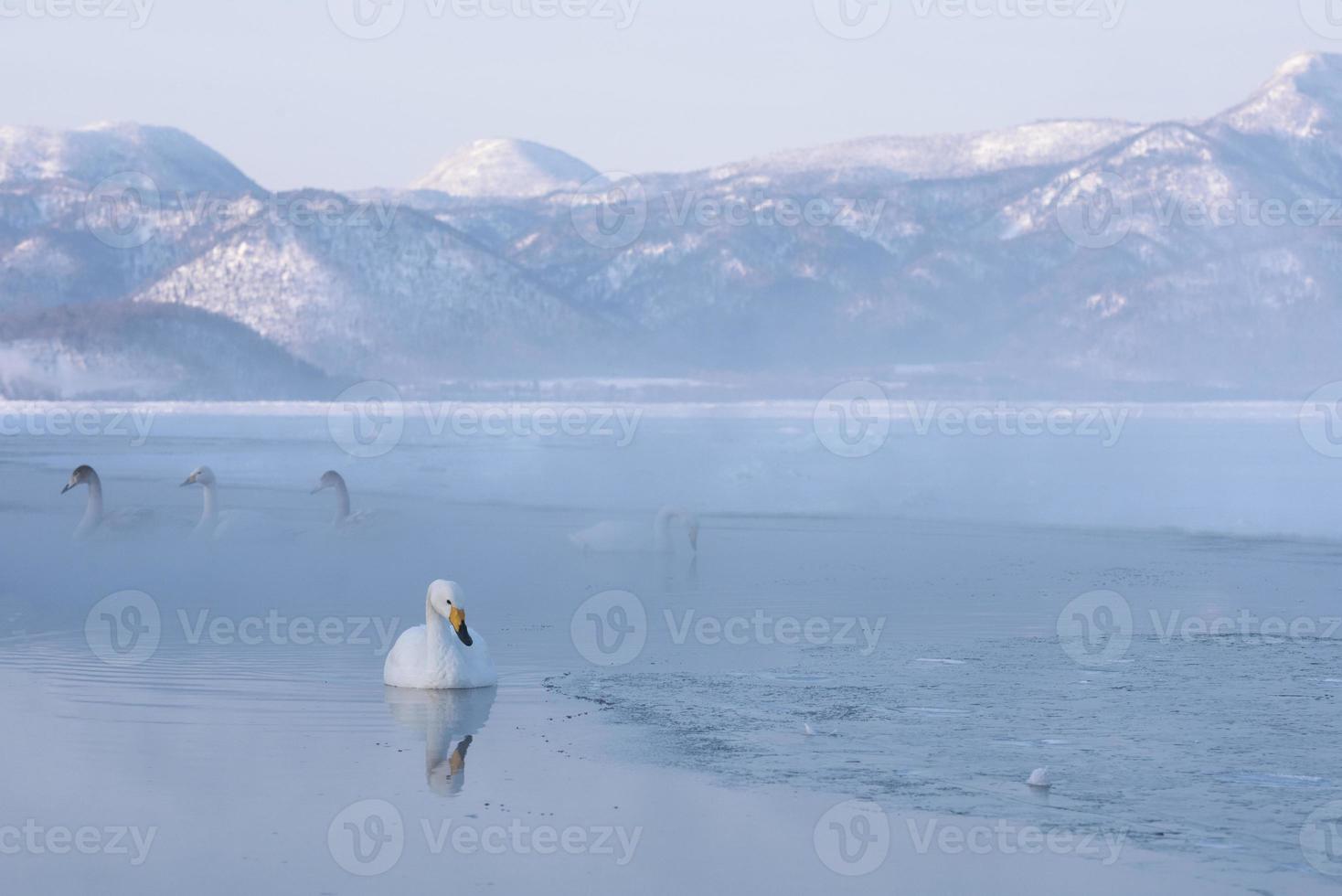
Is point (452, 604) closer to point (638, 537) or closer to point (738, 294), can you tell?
point (638, 537)

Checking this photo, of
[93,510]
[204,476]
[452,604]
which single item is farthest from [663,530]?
[452,604]

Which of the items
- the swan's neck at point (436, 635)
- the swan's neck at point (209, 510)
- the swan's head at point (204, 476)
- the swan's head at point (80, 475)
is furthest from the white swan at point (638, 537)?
the swan's neck at point (436, 635)

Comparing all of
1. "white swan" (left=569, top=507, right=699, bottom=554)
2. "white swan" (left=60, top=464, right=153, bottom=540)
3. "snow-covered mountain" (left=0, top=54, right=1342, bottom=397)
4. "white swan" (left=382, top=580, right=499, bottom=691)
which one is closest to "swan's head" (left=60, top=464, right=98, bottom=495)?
"white swan" (left=60, top=464, right=153, bottom=540)

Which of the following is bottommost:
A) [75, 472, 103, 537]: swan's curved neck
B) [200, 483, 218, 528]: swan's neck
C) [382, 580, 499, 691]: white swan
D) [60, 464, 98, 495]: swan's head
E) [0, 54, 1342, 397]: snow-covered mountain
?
[382, 580, 499, 691]: white swan

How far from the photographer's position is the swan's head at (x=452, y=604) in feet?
34.8

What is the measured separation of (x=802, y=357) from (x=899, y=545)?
554 ft

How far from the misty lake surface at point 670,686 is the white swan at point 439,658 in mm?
174

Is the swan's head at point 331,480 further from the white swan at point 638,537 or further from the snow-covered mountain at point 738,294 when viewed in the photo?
the snow-covered mountain at point 738,294

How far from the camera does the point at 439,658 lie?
11.2 meters

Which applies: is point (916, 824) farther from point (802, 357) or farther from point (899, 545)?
point (802, 357)

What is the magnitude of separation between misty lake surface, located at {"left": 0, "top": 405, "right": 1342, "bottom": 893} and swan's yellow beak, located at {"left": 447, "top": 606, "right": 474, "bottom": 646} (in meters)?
0.44

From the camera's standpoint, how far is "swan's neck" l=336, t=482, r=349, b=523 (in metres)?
21.0

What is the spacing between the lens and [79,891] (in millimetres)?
7203

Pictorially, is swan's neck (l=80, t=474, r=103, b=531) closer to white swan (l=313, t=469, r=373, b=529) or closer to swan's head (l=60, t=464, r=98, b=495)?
swan's head (l=60, t=464, r=98, b=495)
